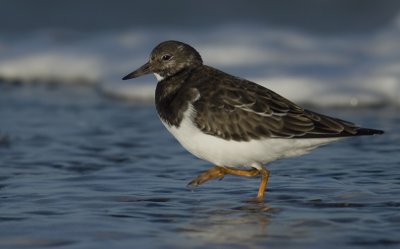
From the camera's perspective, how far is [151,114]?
910 cm

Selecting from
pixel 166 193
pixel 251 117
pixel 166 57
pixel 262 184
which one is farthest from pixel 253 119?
pixel 166 57

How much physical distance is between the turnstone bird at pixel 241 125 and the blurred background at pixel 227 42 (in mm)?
3607

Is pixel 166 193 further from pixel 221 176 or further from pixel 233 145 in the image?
pixel 233 145

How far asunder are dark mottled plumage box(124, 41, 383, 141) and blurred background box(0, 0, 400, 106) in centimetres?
358

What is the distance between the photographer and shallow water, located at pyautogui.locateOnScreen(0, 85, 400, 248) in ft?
15.9

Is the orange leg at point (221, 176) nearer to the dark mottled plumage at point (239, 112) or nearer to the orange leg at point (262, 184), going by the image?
the orange leg at point (262, 184)

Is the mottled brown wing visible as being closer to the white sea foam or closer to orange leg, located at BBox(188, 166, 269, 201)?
orange leg, located at BBox(188, 166, 269, 201)

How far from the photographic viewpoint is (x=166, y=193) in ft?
19.4

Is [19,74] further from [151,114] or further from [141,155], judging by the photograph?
[141,155]

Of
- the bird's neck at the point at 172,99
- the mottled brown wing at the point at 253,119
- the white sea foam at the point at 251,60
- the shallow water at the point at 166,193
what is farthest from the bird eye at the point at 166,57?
the white sea foam at the point at 251,60

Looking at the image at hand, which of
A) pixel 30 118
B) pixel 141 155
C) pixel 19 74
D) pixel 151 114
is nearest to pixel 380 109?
pixel 151 114

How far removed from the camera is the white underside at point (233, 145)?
5.62 meters

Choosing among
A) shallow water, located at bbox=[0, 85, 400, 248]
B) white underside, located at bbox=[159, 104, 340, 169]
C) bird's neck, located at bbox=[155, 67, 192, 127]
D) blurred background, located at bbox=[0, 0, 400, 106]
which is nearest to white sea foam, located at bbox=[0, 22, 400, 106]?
blurred background, located at bbox=[0, 0, 400, 106]

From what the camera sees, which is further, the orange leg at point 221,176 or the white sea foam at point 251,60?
the white sea foam at point 251,60
